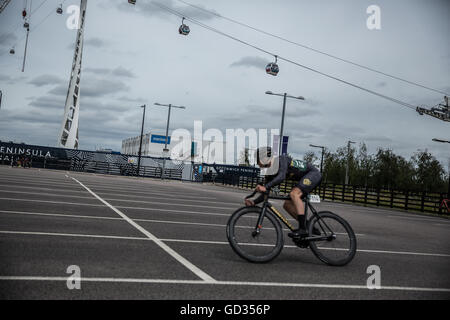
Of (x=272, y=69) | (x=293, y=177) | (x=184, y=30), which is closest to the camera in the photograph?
(x=293, y=177)

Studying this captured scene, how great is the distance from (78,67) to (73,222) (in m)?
70.0

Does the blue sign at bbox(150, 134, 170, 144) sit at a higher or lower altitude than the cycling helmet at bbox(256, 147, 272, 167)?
higher

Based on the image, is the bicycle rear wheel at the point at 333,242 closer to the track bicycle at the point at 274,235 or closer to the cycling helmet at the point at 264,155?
the track bicycle at the point at 274,235

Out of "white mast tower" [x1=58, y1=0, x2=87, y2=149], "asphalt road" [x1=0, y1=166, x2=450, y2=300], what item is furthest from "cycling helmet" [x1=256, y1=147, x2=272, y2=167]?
"white mast tower" [x1=58, y1=0, x2=87, y2=149]

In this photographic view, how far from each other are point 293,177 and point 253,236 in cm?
115

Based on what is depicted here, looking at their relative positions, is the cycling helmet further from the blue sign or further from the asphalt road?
the blue sign

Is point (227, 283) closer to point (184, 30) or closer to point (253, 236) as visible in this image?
point (253, 236)

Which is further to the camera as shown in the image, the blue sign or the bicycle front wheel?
the blue sign

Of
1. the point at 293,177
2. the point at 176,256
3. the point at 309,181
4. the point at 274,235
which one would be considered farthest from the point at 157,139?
the point at 274,235

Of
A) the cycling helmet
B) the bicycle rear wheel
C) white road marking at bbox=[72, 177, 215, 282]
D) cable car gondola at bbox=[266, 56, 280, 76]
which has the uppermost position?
cable car gondola at bbox=[266, 56, 280, 76]

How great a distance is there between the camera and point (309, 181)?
6301mm

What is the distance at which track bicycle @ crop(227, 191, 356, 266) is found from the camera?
586cm

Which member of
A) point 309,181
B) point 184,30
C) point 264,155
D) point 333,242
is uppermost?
point 184,30
